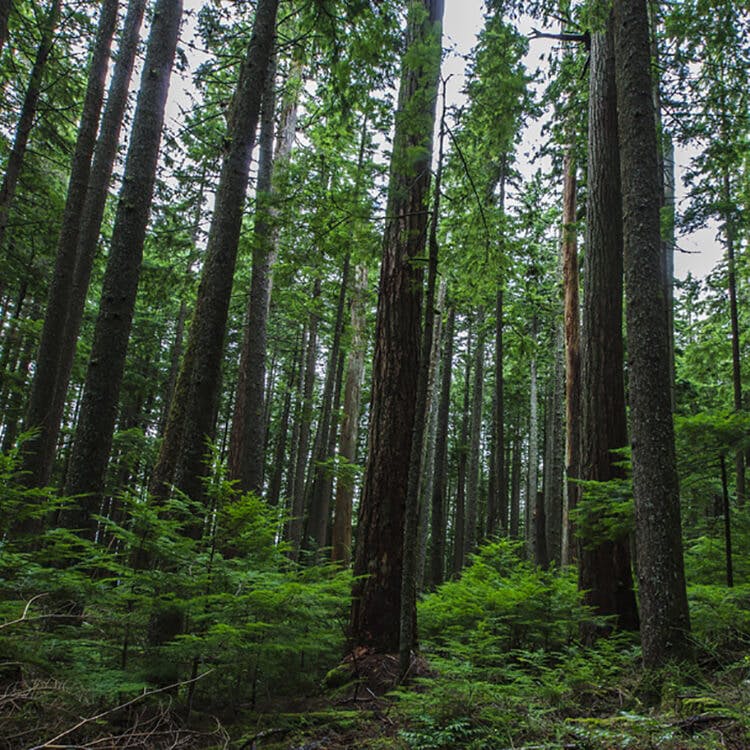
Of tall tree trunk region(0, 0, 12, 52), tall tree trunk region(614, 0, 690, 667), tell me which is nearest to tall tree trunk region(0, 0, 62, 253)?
tall tree trunk region(0, 0, 12, 52)

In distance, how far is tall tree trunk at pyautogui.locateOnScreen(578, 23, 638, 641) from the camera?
6156 mm

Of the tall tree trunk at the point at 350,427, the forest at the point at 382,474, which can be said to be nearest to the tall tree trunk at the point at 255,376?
the forest at the point at 382,474

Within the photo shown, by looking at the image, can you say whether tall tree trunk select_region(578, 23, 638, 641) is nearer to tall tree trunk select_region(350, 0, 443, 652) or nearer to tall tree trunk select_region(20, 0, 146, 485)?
tall tree trunk select_region(350, 0, 443, 652)

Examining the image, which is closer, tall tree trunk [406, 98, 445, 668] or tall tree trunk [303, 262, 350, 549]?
tall tree trunk [406, 98, 445, 668]

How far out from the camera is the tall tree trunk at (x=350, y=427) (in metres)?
13.4

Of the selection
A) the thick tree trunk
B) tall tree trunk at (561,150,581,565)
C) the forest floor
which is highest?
tall tree trunk at (561,150,581,565)

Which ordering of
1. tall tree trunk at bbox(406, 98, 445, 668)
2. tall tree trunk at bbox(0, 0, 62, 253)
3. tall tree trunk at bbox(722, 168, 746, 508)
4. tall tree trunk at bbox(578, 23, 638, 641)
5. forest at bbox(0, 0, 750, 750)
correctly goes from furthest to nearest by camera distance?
tall tree trunk at bbox(722, 168, 746, 508) < tall tree trunk at bbox(0, 0, 62, 253) < tall tree trunk at bbox(578, 23, 638, 641) < tall tree trunk at bbox(406, 98, 445, 668) < forest at bbox(0, 0, 750, 750)

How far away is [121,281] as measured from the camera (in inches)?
241

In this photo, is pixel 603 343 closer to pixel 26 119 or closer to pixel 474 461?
pixel 26 119

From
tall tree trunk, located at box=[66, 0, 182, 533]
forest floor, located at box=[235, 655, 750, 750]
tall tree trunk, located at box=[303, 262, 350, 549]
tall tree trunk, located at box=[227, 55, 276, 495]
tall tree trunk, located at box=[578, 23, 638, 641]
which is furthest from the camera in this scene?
tall tree trunk, located at box=[303, 262, 350, 549]

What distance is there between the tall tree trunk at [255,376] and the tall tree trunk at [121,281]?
283 cm

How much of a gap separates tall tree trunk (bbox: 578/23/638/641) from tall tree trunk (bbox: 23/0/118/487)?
770 cm

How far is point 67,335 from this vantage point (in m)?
9.77

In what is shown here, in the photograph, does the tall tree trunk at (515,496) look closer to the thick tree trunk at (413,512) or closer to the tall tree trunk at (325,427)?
the tall tree trunk at (325,427)
